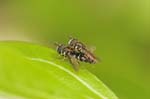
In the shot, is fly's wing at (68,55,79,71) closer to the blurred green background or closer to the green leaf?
the green leaf

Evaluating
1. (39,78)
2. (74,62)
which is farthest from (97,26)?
(39,78)

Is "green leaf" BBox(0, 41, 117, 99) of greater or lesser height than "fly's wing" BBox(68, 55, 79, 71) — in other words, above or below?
below

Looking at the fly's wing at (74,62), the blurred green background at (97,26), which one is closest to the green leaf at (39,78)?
the fly's wing at (74,62)

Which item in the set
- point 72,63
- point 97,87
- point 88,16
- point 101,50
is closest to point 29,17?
point 88,16

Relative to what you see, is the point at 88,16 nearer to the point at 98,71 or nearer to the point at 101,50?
the point at 101,50

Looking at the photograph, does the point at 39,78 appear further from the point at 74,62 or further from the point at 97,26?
the point at 97,26

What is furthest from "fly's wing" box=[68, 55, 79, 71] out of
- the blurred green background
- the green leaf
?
the blurred green background

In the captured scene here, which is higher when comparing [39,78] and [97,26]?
[97,26]
